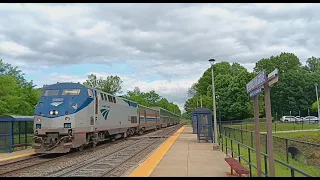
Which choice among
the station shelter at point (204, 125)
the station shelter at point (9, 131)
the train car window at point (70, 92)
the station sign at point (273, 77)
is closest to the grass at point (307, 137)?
the station shelter at point (204, 125)

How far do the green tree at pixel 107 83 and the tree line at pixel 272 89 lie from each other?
19928 millimetres

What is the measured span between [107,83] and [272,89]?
4347 cm

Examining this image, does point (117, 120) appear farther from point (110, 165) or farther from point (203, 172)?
point (203, 172)

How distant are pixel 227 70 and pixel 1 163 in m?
89.3

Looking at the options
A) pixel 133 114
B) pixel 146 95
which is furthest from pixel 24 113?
pixel 146 95

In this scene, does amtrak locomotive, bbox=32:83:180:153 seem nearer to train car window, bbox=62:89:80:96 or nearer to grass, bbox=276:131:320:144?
train car window, bbox=62:89:80:96

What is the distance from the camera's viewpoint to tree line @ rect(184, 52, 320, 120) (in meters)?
61.2

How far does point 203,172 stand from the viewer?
37.3ft

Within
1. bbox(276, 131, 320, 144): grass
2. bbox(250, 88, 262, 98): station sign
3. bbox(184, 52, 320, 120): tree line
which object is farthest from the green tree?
bbox(250, 88, 262, 98): station sign

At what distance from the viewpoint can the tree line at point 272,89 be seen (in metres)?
61.2

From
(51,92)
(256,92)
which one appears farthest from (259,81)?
(51,92)

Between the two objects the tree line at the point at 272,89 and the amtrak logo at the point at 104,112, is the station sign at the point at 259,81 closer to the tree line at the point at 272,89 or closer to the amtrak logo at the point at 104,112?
the amtrak logo at the point at 104,112

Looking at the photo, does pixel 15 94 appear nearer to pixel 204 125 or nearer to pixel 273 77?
pixel 204 125

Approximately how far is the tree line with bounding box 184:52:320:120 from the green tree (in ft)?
65.4
